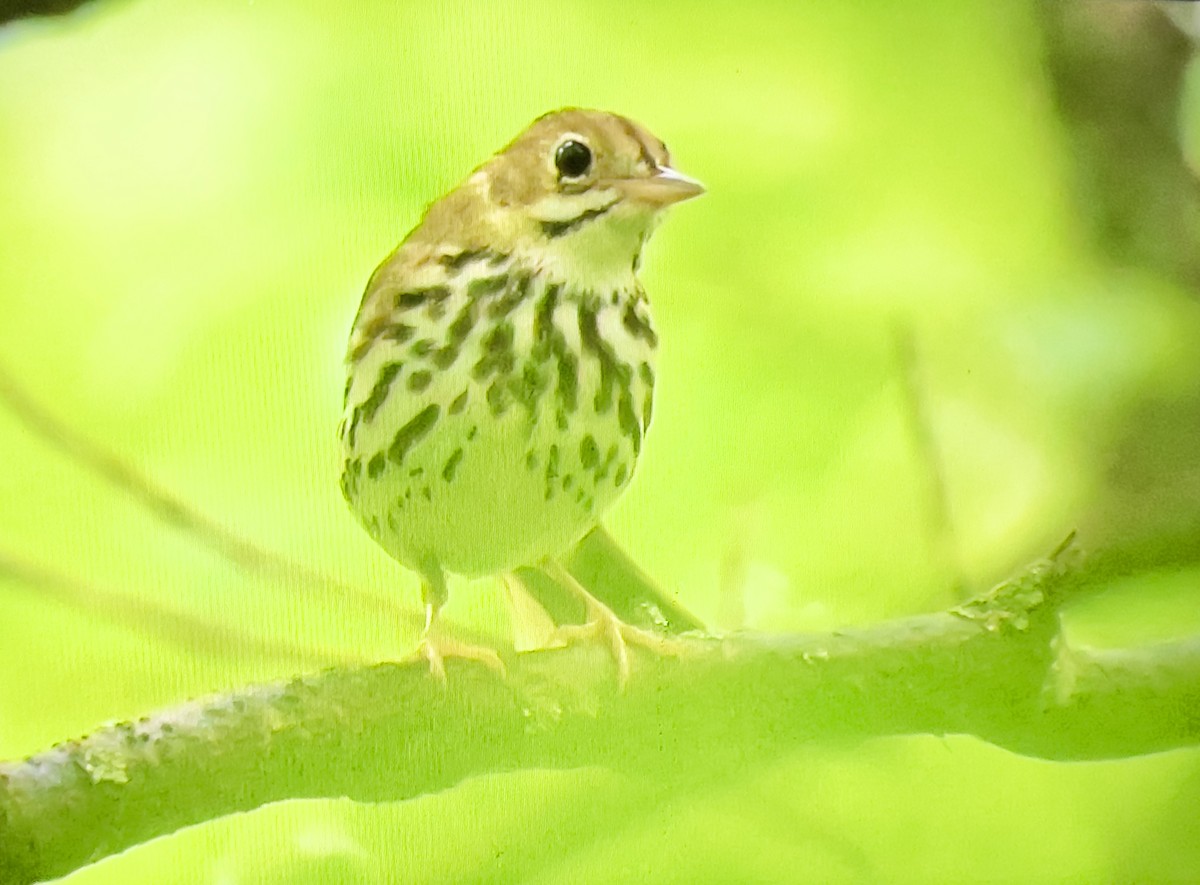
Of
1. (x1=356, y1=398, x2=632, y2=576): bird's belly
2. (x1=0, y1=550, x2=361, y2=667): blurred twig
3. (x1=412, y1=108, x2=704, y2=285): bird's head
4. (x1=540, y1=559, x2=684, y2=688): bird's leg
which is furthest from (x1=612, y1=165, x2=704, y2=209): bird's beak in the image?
(x1=0, y1=550, x2=361, y2=667): blurred twig

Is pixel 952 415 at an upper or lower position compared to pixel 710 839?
upper

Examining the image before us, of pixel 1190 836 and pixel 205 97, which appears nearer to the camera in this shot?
pixel 205 97

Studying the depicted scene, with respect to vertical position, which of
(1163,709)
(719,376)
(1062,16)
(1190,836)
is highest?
(1062,16)

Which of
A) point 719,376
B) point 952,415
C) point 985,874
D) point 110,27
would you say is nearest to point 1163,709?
point 985,874

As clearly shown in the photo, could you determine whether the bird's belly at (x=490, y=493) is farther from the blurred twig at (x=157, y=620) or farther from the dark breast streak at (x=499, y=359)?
the blurred twig at (x=157, y=620)

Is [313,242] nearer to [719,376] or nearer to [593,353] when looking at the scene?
[593,353]
